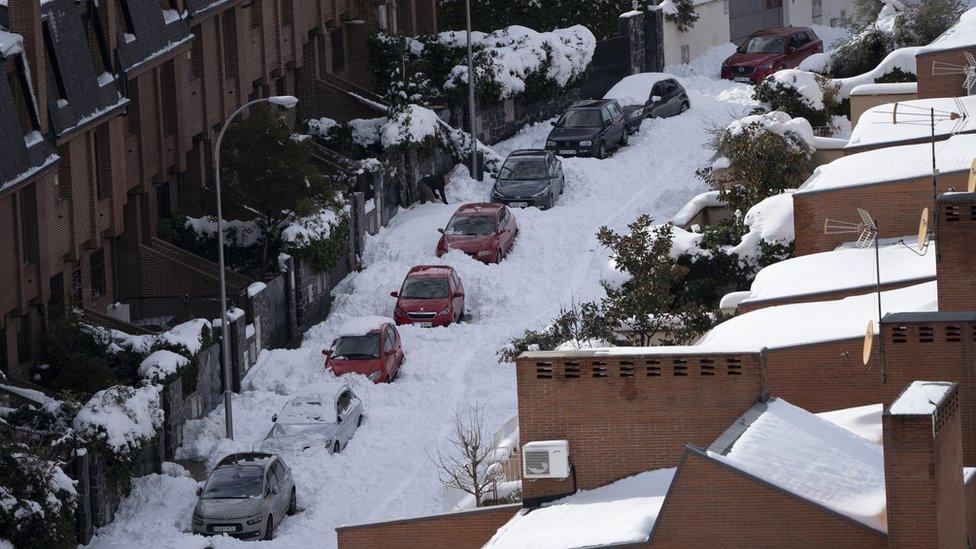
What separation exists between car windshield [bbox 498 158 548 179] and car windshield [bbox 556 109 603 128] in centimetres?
464

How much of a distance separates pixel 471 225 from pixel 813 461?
2768 cm

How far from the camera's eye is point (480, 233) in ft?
166

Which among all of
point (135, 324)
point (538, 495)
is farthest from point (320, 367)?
point (538, 495)

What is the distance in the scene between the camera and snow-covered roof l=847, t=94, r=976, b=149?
42062 millimetres

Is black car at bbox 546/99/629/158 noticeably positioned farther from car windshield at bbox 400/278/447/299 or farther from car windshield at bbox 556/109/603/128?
car windshield at bbox 400/278/447/299

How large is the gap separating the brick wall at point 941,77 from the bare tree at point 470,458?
13836 mm

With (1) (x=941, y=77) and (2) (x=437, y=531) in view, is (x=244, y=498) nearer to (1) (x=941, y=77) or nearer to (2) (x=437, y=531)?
(2) (x=437, y=531)

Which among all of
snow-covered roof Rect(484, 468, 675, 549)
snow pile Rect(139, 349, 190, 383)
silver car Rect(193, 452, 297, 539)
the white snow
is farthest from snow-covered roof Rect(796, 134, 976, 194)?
the white snow

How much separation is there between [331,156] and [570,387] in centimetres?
3085

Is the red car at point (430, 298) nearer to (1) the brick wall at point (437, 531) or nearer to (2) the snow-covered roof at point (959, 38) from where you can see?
(2) the snow-covered roof at point (959, 38)

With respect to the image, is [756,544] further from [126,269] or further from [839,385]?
[126,269]

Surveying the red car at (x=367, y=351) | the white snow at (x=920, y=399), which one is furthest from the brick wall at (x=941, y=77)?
the white snow at (x=920, y=399)

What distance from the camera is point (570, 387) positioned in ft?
84.3

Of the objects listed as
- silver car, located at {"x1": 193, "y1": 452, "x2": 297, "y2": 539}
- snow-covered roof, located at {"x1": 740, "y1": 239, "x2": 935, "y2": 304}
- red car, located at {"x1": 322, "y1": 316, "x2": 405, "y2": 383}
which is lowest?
silver car, located at {"x1": 193, "y1": 452, "x2": 297, "y2": 539}
